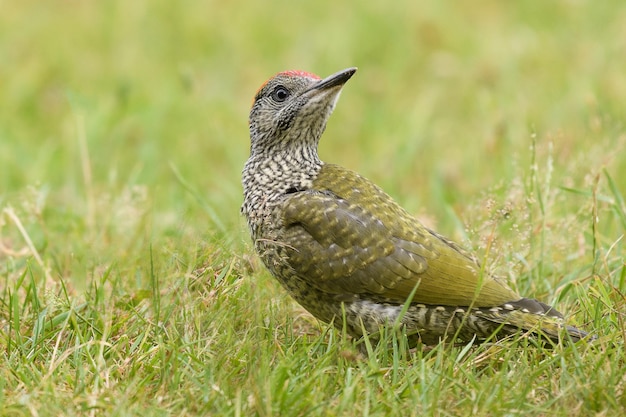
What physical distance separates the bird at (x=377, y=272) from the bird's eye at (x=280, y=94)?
0.58 m

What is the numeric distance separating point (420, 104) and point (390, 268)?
451cm

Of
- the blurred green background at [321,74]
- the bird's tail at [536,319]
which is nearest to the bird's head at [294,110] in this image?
the blurred green background at [321,74]

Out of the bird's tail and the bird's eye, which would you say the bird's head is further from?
the bird's tail

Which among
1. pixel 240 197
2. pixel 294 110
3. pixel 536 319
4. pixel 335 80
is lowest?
pixel 240 197

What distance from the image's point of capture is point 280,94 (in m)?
4.99

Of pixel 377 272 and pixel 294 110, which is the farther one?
pixel 294 110

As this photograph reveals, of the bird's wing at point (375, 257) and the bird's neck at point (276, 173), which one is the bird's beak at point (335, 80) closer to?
the bird's neck at point (276, 173)

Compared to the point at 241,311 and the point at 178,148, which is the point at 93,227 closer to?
the point at 241,311

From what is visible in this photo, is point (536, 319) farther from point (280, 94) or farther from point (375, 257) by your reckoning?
point (280, 94)

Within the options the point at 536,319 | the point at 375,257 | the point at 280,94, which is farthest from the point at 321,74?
the point at 536,319

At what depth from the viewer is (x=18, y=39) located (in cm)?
977

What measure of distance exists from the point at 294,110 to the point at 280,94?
184 mm

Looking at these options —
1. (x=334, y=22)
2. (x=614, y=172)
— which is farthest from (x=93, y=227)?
(x=334, y=22)

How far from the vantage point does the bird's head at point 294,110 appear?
481cm
